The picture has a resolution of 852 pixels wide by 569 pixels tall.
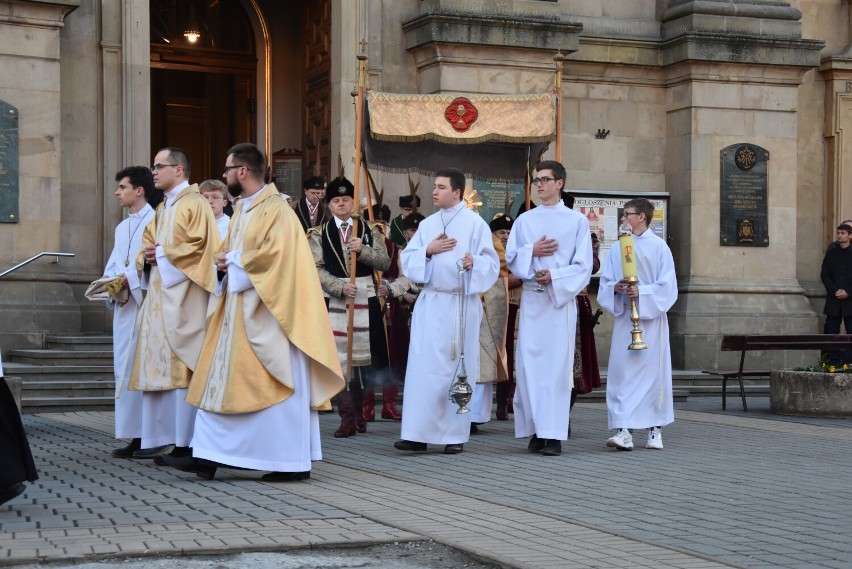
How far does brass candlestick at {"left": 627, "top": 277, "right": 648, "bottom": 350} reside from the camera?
33.8 ft

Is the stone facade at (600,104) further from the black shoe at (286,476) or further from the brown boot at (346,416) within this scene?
the black shoe at (286,476)

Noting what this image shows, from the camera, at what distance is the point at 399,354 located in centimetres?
1320

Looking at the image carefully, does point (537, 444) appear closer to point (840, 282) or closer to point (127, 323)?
point (127, 323)

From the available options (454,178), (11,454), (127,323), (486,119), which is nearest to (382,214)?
(486,119)

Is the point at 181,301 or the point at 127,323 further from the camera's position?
the point at 127,323

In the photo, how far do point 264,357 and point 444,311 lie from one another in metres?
2.04

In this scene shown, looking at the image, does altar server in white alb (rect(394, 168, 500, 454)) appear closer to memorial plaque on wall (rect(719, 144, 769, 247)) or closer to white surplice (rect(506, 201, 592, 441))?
white surplice (rect(506, 201, 592, 441))

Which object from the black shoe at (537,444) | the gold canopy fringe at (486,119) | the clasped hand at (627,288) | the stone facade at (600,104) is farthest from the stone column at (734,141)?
the black shoe at (537,444)

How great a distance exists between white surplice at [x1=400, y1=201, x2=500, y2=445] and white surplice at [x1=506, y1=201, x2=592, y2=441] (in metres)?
0.32

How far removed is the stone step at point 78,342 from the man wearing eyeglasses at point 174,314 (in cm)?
491

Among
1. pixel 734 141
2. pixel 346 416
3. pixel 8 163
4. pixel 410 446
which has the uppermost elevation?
pixel 734 141

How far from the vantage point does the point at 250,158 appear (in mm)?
8859

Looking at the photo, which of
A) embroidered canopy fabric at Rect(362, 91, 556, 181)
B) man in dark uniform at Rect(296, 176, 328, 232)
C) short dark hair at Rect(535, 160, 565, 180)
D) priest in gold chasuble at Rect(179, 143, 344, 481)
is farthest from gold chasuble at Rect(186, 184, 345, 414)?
embroidered canopy fabric at Rect(362, 91, 556, 181)

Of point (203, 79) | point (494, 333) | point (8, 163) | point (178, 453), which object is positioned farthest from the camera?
point (203, 79)
